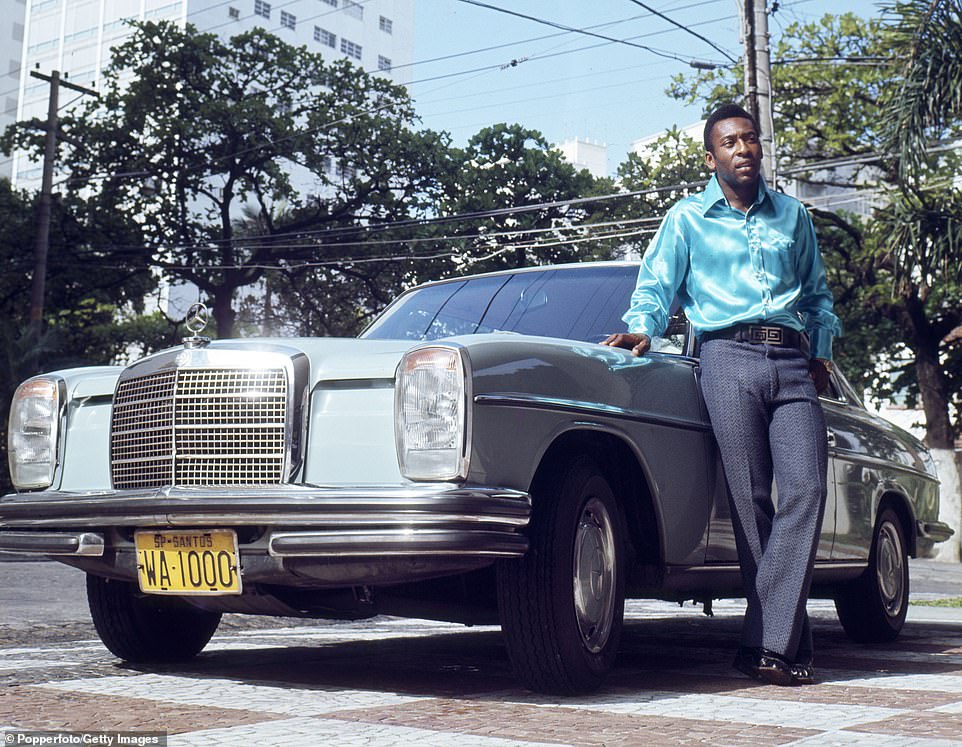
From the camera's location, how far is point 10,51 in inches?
3511

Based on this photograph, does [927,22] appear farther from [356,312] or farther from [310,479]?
[356,312]

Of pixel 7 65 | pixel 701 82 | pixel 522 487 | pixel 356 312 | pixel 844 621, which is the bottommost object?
pixel 844 621

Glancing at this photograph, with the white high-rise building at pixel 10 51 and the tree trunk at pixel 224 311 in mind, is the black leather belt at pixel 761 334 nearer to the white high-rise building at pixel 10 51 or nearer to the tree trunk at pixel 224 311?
the tree trunk at pixel 224 311

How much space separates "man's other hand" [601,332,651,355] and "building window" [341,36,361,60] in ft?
278

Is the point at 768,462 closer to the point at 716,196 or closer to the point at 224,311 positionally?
the point at 716,196

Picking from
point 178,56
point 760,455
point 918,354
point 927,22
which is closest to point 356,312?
point 178,56

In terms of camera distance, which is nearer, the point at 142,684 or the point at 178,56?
the point at 142,684

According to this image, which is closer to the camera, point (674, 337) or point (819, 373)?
point (819, 373)

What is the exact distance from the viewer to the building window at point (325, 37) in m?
84.6

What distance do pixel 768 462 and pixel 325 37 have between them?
83961 millimetres

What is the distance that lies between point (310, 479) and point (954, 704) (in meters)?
2.11

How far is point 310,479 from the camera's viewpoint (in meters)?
4.12

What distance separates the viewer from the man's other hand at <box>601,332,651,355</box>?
4.70 m

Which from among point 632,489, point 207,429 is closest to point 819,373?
point 632,489
